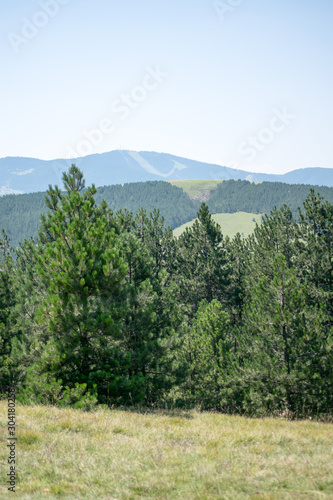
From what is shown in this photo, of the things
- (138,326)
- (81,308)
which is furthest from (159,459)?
(138,326)

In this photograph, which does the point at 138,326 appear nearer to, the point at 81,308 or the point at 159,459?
the point at 81,308

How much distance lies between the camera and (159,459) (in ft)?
22.0

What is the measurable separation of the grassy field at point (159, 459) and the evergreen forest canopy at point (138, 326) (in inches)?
91.9

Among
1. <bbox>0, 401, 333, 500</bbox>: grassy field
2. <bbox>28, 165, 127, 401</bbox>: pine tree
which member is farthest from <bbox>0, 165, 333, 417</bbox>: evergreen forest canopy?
<bbox>0, 401, 333, 500</bbox>: grassy field

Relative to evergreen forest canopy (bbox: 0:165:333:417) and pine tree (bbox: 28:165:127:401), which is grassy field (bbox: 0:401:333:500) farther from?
evergreen forest canopy (bbox: 0:165:333:417)

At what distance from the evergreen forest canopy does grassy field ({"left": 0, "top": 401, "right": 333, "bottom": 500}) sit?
91.9 inches

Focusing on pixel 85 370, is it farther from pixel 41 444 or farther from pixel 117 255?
pixel 41 444

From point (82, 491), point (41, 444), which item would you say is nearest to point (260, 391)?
point (41, 444)

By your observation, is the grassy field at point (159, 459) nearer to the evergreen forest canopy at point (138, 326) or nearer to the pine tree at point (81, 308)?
the pine tree at point (81, 308)

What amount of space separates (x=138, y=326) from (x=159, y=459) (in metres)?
8.90

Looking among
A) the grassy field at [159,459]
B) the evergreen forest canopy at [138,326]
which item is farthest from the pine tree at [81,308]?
the grassy field at [159,459]

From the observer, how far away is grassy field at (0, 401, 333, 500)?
5.37 m

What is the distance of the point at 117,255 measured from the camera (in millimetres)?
12414

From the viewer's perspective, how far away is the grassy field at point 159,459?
5.37m
